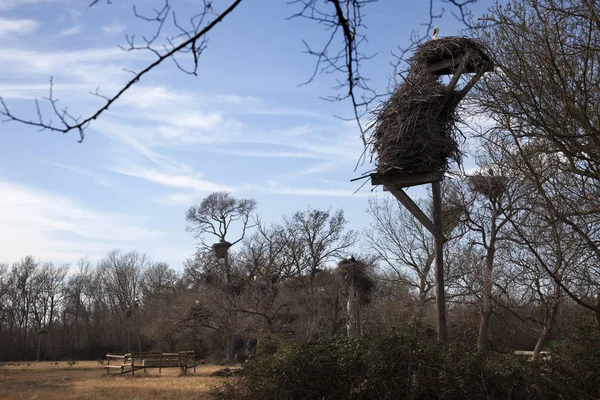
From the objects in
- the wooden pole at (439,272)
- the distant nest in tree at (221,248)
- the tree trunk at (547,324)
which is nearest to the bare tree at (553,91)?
the wooden pole at (439,272)

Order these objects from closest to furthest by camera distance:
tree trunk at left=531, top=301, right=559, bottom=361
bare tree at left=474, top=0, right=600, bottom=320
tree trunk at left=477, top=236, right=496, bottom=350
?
bare tree at left=474, top=0, right=600, bottom=320
tree trunk at left=531, top=301, right=559, bottom=361
tree trunk at left=477, top=236, right=496, bottom=350

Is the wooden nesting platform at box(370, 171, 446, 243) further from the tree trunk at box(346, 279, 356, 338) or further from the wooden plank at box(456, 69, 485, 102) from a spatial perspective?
the tree trunk at box(346, 279, 356, 338)

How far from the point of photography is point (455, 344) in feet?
27.8

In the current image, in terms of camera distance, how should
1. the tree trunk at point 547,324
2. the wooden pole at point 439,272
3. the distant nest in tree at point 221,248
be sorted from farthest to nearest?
1. the distant nest in tree at point 221,248
2. the tree trunk at point 547,324
3. the wooden pole at point 439,272

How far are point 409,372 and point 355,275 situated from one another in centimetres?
1005

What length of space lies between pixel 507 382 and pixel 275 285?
64.4 feet

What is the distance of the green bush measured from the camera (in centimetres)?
816

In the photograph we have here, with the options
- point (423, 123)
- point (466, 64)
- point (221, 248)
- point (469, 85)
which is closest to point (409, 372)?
point (423, 123)

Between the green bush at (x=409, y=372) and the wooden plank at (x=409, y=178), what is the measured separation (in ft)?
7.07

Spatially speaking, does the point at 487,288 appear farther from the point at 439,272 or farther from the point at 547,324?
the point at 439,272

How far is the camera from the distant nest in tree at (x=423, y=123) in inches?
352

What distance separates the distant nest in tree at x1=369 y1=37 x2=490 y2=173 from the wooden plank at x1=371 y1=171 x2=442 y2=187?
0.30 feet

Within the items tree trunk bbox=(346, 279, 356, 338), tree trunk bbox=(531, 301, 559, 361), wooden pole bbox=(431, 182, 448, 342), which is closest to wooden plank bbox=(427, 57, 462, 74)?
wooden pole bbox=(431, 182, 448, 342)

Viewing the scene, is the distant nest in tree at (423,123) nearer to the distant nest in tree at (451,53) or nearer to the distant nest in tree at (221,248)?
the distant nest in tree at (451,53)
